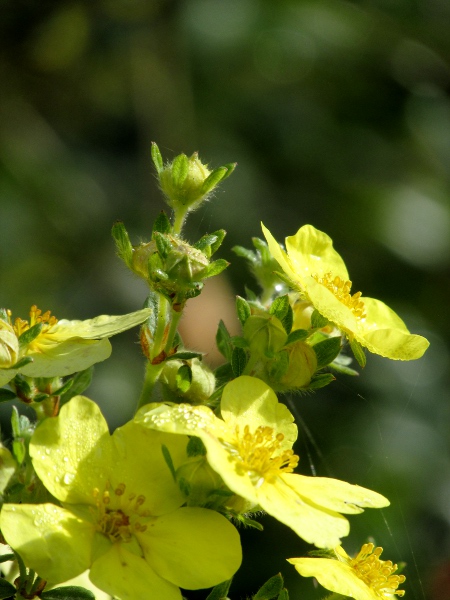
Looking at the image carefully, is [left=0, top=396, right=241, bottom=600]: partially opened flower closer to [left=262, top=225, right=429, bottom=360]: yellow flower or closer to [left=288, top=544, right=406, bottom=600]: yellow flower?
[left=288, top=544, right=406, bottom=600]: yellow flower

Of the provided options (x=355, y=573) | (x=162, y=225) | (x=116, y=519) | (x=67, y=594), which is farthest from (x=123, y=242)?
(x=355, y=573)

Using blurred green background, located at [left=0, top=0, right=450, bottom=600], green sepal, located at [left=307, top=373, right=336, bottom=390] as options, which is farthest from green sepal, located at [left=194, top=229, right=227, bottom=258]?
blurred green background, located at [left=0, top=0, right=450, bottom=600]

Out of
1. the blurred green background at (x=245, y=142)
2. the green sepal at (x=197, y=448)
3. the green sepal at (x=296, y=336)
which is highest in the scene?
the green sepal at (x=296, y=336)

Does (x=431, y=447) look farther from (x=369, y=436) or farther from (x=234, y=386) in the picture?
(x=234, y=386)

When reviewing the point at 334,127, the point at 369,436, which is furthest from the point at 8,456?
the point at 334,127

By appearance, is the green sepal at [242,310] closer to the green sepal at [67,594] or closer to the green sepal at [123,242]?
the green sepal at [123,242]

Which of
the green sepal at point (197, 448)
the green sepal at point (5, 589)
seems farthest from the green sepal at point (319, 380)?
the green sepal at point (5, 589)
